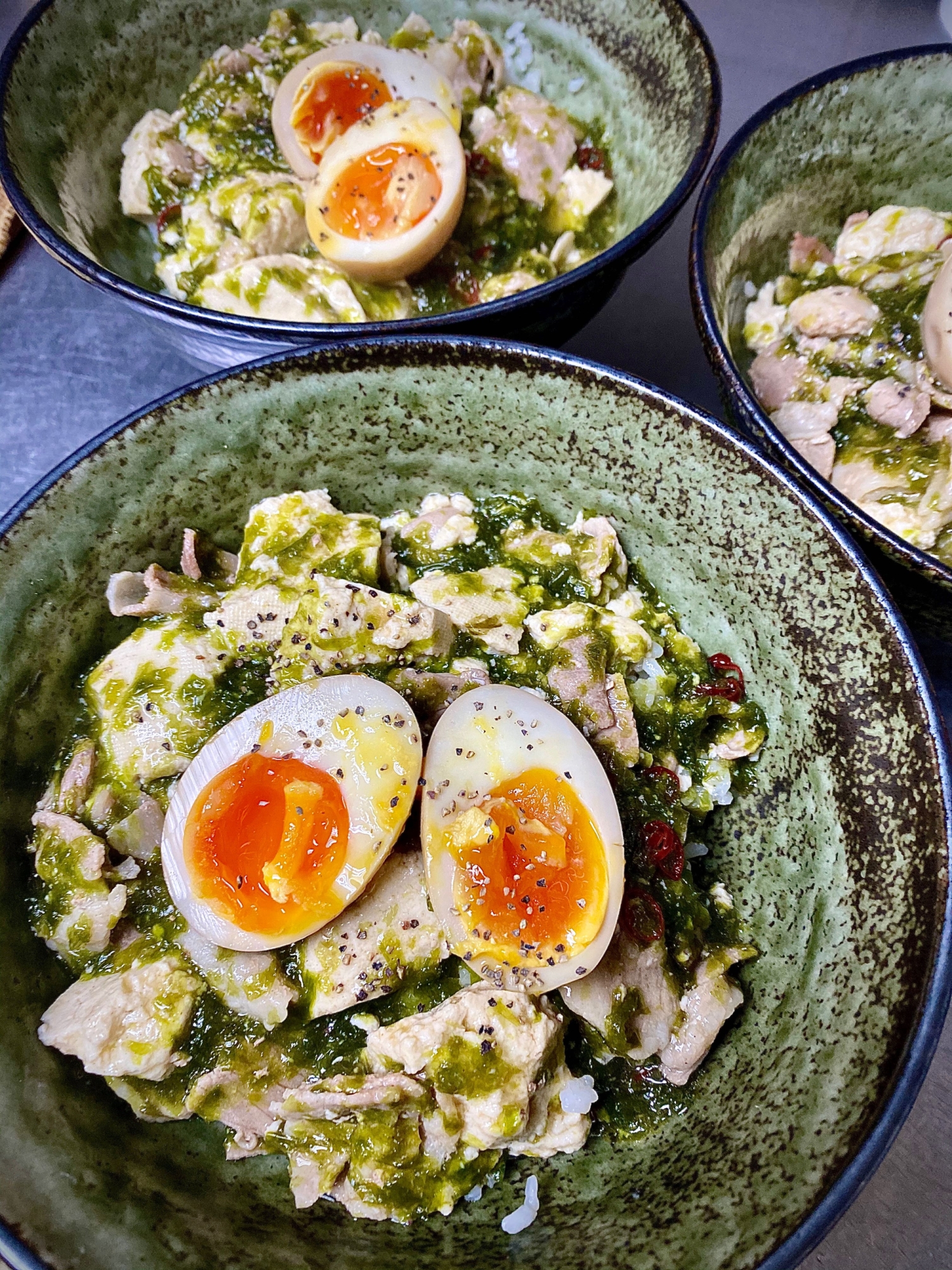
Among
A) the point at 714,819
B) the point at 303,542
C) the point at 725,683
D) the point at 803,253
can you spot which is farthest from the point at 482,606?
the point at 803,253

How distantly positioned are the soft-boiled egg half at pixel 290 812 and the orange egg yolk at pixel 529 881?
15 cm

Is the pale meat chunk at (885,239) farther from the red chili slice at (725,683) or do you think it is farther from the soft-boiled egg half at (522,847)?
the soft-boiled egg half at (522,847)

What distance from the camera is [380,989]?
1.35 m

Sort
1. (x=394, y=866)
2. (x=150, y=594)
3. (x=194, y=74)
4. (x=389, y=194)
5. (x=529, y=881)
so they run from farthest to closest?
(x=194, y=74), (x=389, y=194), (x=150, y=594), (x=394, y=866), (x=529, y=881)

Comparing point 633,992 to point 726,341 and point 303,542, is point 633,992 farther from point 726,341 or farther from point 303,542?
point 726,341

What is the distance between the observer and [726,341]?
1.86 m

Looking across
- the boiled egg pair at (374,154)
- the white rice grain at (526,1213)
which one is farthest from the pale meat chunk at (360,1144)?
the boiled egg pair at (374,154)

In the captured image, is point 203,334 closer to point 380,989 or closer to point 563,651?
point 563,651

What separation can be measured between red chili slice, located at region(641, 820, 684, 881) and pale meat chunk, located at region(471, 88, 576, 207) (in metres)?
1.83

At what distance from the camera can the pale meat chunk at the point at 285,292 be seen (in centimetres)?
200

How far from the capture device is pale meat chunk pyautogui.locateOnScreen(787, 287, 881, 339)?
200 cm

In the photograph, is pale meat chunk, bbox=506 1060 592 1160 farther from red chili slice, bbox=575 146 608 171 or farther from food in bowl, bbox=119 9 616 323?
red chili slice, bbox=575 146 608 171

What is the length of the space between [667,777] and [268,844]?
2.40 feet

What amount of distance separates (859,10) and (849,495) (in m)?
2.95
